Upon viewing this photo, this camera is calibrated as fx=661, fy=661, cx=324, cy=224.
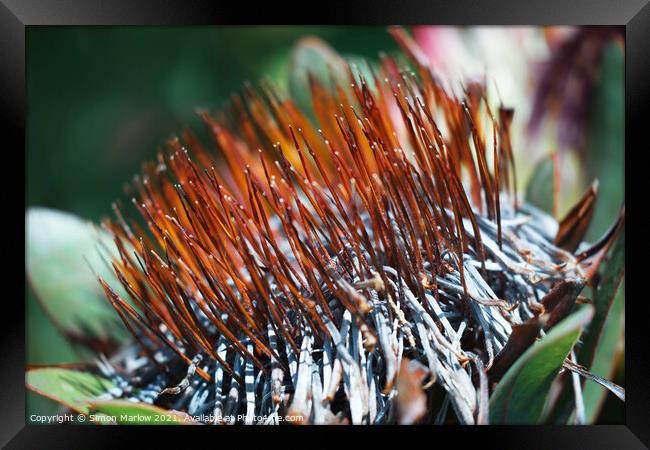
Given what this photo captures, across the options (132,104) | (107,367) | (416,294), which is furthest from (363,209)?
(132,104)

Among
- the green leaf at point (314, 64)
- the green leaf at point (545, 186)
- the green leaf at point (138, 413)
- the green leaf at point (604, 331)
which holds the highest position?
the green leaf at point (314, 64)

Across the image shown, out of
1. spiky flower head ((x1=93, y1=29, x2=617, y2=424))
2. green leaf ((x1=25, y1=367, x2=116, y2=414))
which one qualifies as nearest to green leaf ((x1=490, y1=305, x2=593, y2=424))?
spiky flower head ((x1=93, y1=29, x2=617, y2=424))

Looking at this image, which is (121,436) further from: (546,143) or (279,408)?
(546,143)

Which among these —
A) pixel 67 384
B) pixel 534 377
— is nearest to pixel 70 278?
pixel 67 384

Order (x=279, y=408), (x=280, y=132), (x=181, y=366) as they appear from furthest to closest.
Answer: (x=280, y=132) → (x=181, y=366) → (x=279, y=408)

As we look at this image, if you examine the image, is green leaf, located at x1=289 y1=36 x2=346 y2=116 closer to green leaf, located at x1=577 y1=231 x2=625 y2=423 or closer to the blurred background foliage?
the blurred background foliage

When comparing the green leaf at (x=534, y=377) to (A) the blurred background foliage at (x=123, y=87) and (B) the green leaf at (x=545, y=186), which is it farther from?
(A) the blurred background foliage at (x=123, y=87)
